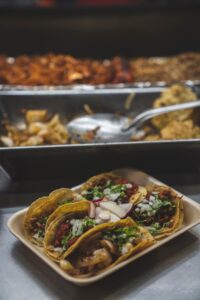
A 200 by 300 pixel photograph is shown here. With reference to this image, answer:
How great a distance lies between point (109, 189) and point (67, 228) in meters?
0.26

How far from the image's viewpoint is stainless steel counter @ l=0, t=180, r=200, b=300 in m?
1.31

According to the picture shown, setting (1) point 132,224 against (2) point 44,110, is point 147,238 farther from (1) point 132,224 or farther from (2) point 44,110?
(2) point 44,110

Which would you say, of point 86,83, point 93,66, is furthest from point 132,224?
point 93,66

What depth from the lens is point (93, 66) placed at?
302 cm

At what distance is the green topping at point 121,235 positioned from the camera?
1341 millimetres

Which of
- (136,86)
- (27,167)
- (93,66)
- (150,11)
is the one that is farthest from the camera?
(150,11)

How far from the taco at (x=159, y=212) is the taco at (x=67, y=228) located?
168mm

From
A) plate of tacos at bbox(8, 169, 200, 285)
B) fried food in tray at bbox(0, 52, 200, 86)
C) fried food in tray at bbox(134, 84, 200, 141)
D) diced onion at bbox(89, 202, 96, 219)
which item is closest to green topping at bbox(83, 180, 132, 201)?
plate of tacos at bbox(8, 169, 200, 285)

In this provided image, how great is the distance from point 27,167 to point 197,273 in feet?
2.51

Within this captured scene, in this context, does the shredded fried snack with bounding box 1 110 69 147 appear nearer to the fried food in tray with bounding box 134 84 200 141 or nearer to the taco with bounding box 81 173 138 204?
the fried food in tray with bounding box 134 84 200 141

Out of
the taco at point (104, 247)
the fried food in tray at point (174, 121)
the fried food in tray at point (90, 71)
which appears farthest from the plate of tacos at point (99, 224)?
the fried food in tray at point (90, 71)

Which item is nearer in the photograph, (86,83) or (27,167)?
(27,167)

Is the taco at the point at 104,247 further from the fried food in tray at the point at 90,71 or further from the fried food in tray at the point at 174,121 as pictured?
the fried food in tray at the point at 90,71

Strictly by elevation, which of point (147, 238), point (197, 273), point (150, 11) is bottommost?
point (197, 273)
